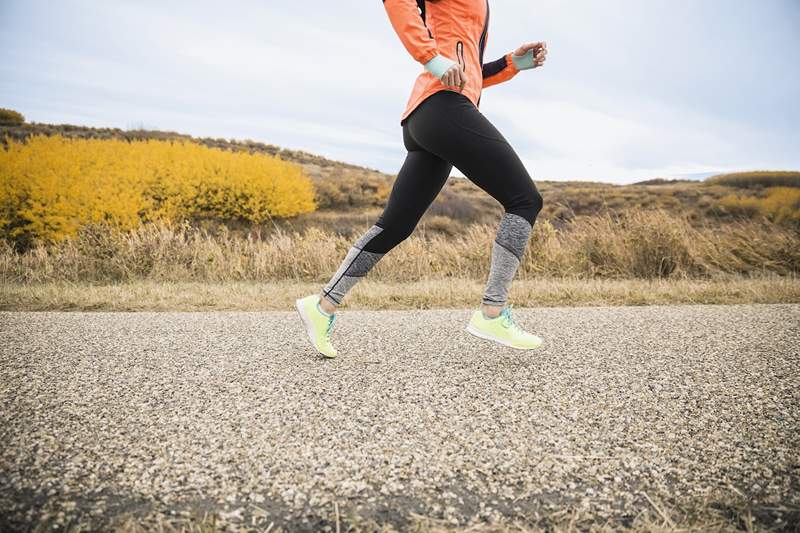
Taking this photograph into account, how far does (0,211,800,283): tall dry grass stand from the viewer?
21.0ft

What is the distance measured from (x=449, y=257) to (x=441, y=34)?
4870 millimetres

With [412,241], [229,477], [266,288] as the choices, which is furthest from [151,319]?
[412,241]

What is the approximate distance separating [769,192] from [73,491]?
30.2 metres

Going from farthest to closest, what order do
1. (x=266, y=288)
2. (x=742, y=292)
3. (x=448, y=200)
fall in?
(x=448, y=200)
(x=266, y=288)
(x=742, y=292)

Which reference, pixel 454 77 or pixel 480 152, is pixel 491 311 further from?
pixel 454 77

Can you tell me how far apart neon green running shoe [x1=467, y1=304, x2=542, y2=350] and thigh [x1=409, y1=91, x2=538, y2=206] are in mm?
642

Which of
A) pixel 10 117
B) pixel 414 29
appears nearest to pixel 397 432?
pixel 414 29

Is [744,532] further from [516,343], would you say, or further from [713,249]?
[713,249]

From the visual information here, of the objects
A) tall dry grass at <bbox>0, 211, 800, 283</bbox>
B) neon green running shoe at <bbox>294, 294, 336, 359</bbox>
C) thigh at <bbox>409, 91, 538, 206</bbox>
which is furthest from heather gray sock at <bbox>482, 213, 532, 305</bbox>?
tall dry grass at <bbox>0, 211, 800, 283</bbox>

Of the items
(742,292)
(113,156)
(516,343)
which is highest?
(113,156)

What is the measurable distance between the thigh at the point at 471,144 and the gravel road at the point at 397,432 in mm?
932

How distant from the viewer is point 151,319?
3.50m

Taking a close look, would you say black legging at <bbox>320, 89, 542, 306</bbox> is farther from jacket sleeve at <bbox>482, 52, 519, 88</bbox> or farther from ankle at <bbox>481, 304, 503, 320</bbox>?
jacket sleeve at <bbox>482, 52, 519, 88</bbox>

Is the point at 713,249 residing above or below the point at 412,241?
above
